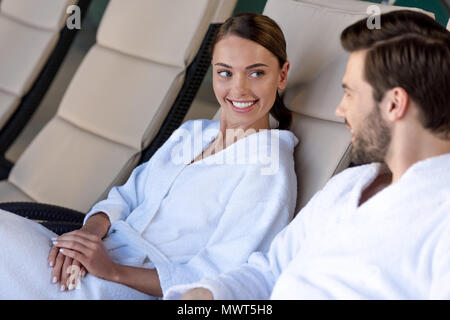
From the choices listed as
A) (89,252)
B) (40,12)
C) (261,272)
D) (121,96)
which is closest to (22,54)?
(40,12)

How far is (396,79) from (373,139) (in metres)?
0.13

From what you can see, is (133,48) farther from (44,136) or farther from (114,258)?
(114,258)

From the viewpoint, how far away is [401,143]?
1298mm

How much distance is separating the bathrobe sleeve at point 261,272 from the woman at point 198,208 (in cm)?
10

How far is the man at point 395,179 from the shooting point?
1.22m

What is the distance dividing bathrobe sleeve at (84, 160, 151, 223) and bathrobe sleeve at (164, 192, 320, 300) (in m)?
0.53

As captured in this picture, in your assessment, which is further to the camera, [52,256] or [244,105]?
[244,105]

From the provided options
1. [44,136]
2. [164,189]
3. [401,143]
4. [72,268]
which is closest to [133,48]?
[44,136]

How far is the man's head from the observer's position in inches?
49.0

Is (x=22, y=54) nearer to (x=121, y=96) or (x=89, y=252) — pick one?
(x=121, y=96)

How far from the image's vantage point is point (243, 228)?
1683mm

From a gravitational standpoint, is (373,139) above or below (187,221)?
above

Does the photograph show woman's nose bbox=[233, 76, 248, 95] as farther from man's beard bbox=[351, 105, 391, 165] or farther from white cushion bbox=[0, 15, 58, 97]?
white cushion bbox=[0, 15, 58, 97]
